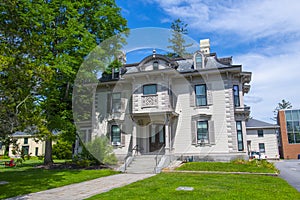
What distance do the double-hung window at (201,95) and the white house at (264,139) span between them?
18.4m

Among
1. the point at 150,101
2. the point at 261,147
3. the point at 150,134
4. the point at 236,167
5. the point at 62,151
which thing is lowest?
the point at 236,167

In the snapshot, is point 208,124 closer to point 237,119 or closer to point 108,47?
point 237,119

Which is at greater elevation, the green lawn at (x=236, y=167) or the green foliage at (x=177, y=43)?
the green foliage at (x=177, y=43)

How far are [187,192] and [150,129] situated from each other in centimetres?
1174

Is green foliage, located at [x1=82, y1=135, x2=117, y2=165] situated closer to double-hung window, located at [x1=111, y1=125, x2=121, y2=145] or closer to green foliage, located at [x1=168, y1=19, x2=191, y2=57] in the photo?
double-hung window, located at [x1=111, y1=125, x2=121, y2=145]

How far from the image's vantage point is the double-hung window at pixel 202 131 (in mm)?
17859

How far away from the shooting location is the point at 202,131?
18000 mm

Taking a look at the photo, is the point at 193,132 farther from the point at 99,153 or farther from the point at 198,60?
the point at 99,153

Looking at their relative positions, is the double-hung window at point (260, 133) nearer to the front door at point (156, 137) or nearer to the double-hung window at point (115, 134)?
the front door at point (156, 137)

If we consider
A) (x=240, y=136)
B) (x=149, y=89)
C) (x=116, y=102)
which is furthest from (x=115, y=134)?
(x=240, y=136)

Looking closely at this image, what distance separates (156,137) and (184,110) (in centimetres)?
311

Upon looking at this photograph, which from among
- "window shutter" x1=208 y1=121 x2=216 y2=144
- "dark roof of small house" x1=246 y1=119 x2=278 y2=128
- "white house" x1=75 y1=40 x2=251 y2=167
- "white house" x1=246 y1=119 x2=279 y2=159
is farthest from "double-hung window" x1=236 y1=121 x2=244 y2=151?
"dark roof of small house" x1=246 y1=119 x2=278 y2=128

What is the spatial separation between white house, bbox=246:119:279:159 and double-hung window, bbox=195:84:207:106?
18.4 m

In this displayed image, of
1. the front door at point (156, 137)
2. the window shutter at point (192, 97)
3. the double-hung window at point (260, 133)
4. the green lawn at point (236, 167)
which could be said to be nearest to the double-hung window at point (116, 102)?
the front door at point (156, 137)
